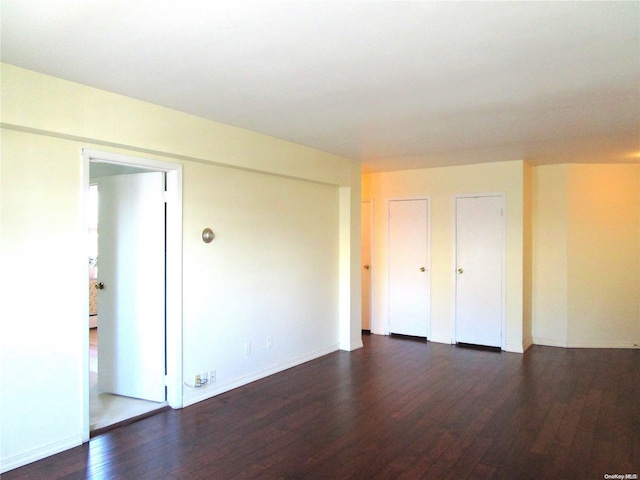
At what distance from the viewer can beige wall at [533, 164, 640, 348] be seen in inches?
234

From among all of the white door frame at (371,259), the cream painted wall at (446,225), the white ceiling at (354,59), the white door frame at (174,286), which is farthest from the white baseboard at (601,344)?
the white door frame at (174,286)

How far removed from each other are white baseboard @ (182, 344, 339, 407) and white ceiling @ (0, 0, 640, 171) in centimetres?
242

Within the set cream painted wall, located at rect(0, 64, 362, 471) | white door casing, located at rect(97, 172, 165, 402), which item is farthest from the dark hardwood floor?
white door casing, located at rect(97, 172, 165, 402)

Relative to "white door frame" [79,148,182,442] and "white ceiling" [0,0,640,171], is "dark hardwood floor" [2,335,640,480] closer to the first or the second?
"white door frame" [79,148,182,442]

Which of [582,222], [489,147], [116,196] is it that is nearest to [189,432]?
[116,196]

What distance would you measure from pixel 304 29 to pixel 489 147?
3.34 m

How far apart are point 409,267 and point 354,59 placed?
441 centimetres

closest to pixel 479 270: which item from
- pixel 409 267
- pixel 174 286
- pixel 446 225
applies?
pixel 446 225

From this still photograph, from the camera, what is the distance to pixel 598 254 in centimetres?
598

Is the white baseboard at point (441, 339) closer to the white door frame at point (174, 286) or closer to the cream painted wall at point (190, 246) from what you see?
the cream painted wall at point (190, 246)

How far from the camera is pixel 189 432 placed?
329 centimetres

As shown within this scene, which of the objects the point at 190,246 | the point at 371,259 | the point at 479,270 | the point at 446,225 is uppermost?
the point at 446,225

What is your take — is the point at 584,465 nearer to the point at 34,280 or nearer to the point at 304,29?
the point at 304,29

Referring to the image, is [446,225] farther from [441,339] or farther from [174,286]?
[174,286]
